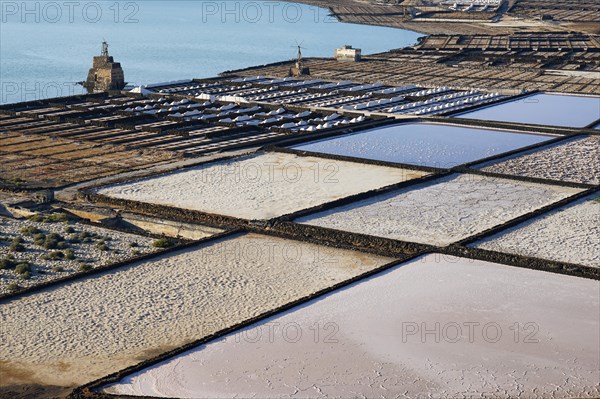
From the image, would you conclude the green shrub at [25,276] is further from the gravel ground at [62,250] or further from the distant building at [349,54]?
the distant building at [349,54]

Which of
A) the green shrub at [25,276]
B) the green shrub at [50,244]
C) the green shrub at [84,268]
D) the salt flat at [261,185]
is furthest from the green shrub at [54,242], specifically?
the salt flat at [261,185]

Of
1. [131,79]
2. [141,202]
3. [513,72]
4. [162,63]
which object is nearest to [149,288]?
[141,202]

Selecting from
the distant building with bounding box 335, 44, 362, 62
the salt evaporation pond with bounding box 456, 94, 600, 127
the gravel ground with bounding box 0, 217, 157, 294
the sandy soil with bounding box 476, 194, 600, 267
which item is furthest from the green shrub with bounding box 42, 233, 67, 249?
the distant building with bounding box 335, 44, 362, 62

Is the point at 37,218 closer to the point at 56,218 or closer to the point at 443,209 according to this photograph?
the point at 56,218

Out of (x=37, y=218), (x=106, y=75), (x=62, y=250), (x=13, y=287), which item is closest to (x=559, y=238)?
(x=62, y=250)

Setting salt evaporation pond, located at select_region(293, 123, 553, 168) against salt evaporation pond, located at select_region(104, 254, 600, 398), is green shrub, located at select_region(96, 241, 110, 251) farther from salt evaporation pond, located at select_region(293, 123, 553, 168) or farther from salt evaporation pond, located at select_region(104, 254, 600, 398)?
salt evaporation pond, located at select_region(293, 123, 553, 168)

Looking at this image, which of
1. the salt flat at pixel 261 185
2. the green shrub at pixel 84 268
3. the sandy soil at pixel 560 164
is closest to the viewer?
the green shrub at pixel 84 268
